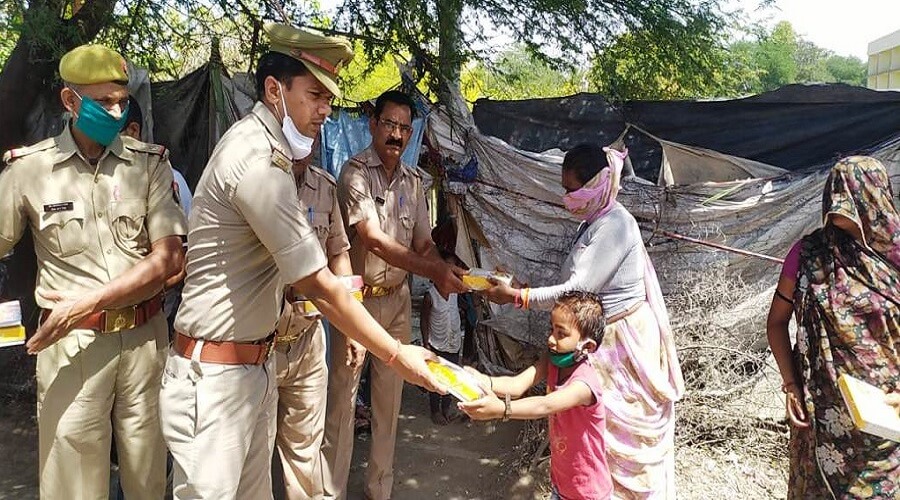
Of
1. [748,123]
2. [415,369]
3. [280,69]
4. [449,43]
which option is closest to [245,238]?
[280,69]

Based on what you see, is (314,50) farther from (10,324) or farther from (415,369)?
(10,324)

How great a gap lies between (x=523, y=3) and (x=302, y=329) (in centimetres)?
233

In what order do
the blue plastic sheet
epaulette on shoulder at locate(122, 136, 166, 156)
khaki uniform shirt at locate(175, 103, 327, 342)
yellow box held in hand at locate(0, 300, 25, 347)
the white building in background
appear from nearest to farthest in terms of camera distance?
khaki uniform shirt at locate(175, 103, 327, 342), yellow box held in hand at locate(0, 300, 25, 347), epaulette on shoulder at locate(122, 136, 166, 156), the blue plastic sheet, the white building in background

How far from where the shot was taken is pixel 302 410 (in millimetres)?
2984

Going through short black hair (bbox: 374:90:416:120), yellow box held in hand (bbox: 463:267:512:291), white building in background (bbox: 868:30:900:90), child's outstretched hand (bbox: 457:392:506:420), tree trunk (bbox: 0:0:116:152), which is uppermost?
white building in background (bbox: 868:30:900:90)

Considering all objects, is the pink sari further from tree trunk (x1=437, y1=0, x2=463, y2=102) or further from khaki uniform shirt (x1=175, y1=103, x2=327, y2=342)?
tree trunk (x1=437, y1=0, x2=463, y2=102)

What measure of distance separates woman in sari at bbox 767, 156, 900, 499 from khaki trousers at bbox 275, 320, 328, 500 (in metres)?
1.97

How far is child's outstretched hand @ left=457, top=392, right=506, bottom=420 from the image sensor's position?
7.37 ft

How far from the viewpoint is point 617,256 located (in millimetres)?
2801

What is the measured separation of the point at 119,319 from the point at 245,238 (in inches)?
31.1

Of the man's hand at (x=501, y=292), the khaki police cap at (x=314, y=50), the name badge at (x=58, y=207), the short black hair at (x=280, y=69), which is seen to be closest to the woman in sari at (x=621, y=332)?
the man's hand at (x=501, y=292)

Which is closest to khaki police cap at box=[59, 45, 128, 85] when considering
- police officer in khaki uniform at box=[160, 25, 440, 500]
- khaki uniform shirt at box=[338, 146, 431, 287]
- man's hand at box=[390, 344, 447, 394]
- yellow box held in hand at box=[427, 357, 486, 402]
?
police officer in khaki uniform at box=[160, 25, 440, 500]

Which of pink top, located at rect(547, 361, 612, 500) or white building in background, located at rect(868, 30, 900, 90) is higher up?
white building in background, located at rect(868, 30, 900, 90)

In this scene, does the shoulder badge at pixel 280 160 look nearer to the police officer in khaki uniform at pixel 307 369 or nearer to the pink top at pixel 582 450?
the police officer in khaki uniform at pixel 307 369
